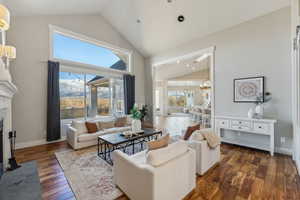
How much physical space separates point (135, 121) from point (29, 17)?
13.9 ft

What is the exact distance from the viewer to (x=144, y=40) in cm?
590

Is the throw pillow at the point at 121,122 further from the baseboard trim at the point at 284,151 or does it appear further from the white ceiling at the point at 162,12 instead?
the baseboard trim at the point at 284,151

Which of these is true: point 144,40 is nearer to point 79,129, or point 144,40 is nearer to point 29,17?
point 29,17

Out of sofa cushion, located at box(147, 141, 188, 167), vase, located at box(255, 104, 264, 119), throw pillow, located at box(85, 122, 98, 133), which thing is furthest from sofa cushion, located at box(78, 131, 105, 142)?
vase, located at box(255, 104, 264, 119)

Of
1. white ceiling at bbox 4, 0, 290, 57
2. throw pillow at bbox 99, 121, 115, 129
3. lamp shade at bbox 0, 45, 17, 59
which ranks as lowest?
throw pillow at bbox 99, 121, 115, 129

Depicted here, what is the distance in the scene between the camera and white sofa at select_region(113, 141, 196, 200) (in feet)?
4.98

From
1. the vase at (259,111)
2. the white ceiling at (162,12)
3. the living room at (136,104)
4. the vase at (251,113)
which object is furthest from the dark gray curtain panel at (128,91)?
the vase at (259,111)

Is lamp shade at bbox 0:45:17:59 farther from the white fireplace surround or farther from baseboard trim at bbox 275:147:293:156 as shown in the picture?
baseboard trim at bbox 275:147:293:156

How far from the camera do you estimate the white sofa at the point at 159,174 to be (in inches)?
59.8

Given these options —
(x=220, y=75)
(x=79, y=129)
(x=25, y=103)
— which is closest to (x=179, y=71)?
(x=220, y=75)

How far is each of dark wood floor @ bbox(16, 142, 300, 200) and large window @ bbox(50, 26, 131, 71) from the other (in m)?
3.17

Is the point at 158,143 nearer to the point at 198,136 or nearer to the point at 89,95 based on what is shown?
the point at 198,136

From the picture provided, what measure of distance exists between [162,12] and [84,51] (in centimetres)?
310

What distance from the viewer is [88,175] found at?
2.42 meters
